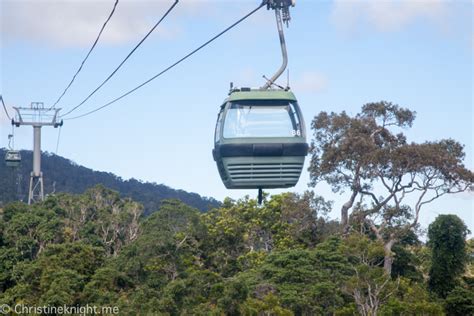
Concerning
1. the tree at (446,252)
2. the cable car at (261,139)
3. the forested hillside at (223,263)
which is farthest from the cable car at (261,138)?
the tree at (446,252)

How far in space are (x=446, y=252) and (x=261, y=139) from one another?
19.3m

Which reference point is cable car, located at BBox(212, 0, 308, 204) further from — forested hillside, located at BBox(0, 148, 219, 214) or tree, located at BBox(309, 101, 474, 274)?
forested hillside, located at BBox(0, 148, 219, 214)

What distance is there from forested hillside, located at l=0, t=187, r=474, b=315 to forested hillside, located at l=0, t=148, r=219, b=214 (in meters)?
43.2

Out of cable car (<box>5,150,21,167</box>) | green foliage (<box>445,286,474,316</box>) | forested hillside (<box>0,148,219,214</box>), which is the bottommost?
green foliage (<box>445,286,474,316</box>)

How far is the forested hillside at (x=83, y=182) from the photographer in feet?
271

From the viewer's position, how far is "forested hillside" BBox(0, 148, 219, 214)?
3248 inches

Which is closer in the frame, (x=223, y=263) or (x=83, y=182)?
(x=223, y=263)

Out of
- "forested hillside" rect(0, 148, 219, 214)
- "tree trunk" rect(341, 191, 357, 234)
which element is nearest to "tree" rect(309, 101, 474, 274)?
"tree trunk" rect(341, 191, 357, 234)

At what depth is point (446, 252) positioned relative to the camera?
99.1 ft

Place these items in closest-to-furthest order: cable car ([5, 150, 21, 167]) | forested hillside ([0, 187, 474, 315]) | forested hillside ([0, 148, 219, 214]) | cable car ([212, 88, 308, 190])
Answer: cable car ([212, 88, 308, 190]) < forested hillside ([0, 187, 474, 315]) < cable car ([5, 150, 21, 167]) < forested hillside ([0, 148, 219, 214])

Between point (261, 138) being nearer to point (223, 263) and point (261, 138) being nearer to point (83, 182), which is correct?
point (223, 263)

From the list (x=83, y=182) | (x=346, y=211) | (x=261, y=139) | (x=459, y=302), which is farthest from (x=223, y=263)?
(x=83, y=182)

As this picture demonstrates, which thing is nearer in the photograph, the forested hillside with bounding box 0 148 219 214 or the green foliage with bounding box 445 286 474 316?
the green foliage with bounding box 445 286 474 316

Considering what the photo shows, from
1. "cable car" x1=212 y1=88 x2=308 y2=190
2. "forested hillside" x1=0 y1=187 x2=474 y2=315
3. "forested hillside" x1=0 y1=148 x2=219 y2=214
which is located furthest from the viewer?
"forested hillside" x1=0 y1=148 x2=219 y2=214
